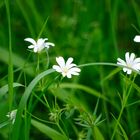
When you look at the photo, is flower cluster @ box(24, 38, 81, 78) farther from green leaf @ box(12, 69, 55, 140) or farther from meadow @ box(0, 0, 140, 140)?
meadow @ box(0, 0, 140, 140)

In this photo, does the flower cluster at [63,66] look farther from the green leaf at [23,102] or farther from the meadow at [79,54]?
the meadow at [79,54]

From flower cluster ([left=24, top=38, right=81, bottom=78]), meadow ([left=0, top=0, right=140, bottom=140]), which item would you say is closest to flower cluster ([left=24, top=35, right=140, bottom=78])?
flower cluster ([left=24, top=38, right=81, bottom=78])

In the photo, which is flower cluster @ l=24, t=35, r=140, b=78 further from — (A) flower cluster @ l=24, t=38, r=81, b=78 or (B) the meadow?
(B) the meadow

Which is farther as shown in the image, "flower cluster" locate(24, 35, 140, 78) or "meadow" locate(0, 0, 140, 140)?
"meadow" locate(0, 0, 140, 140)

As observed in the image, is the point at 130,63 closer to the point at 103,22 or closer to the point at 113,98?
the point at 113,98

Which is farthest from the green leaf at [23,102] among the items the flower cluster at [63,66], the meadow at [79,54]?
the meadow at [79,54]

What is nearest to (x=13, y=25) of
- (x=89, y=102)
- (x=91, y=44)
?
(x=91, y=44)

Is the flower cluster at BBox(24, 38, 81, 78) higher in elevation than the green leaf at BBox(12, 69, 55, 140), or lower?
higher

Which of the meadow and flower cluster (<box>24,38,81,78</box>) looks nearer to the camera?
flower cluster (<box>24,38,81,78</box>)

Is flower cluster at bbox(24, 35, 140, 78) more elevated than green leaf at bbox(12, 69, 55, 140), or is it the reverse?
flower cluster at bbox(24, 35, 140, 78)

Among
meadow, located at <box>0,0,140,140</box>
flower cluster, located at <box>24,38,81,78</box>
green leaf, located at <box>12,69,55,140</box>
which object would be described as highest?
meadow, located at <box>0,0,140,140</box>

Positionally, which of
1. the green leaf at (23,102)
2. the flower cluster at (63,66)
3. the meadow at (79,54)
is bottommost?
the green leaf at (23,102)
